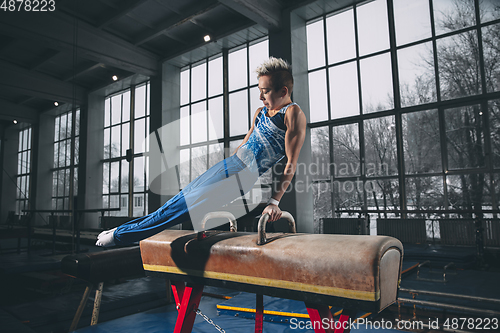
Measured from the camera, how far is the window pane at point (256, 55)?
7.96 m

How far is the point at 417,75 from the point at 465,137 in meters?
1.46

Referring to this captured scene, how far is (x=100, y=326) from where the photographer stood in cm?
259

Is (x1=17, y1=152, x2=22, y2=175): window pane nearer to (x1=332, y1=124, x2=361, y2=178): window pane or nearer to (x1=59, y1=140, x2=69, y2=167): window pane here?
(x1=59, y1=140, x2=69, y2=167): window pane

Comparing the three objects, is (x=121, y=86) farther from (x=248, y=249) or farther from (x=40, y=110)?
(x=248, y=249)

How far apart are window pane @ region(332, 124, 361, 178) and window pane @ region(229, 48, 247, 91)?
2884 millimetres

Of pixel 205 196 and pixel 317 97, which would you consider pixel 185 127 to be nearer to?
pixel 317 97

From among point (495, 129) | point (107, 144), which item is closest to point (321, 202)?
point (495, 129)

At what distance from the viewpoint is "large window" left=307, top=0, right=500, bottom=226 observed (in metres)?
5.47

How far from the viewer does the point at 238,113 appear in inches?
325

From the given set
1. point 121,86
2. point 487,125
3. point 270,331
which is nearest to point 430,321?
point 270,331

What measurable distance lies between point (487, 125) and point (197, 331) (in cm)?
573

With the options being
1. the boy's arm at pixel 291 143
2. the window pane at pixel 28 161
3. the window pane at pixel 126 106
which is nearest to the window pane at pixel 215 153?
the window pane at pixel 126 106

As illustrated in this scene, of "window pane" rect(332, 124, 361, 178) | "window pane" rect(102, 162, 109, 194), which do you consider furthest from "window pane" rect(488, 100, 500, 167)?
"window pane" rect(102, 162, 109, 194)

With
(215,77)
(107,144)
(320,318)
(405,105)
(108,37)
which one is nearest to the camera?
(320,318)
